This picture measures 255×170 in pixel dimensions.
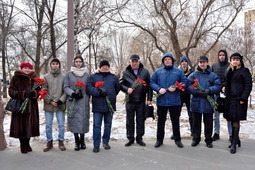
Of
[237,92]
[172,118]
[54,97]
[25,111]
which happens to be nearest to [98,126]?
[54,97]

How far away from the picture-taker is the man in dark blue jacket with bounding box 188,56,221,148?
4.39 m

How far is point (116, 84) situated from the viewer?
14.6 ft

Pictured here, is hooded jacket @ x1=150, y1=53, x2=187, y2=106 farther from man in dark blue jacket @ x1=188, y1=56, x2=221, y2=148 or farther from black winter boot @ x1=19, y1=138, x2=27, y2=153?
black winter boot @ x1=19, y1=138, x2=27, y2=153

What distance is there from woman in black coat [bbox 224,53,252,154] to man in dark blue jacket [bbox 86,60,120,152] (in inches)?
99.4

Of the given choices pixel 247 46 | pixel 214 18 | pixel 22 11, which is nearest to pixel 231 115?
pixel 214 18

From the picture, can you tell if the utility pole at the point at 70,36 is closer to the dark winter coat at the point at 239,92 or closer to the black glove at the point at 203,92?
the black glove at the point at 203,92

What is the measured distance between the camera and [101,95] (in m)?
4.21

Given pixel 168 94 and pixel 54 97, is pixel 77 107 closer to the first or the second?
pixel 54 97

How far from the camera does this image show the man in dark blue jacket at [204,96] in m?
4.39

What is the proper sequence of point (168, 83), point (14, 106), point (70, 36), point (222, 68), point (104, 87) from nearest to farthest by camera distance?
point (14, 106), point (104, 87), point (168, 83), point (222, 68), point (70, 36)

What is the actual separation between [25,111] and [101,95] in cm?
161

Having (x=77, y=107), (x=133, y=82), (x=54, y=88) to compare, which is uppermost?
(x=133, y=82)

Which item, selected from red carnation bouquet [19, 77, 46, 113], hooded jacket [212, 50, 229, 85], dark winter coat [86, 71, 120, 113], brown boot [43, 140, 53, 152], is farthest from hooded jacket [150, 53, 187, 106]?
brown boot [43, 140, 53, 152]

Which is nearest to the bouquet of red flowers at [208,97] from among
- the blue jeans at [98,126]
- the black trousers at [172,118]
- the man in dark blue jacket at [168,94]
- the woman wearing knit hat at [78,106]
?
the man in dark blue jacket at [168,94]
